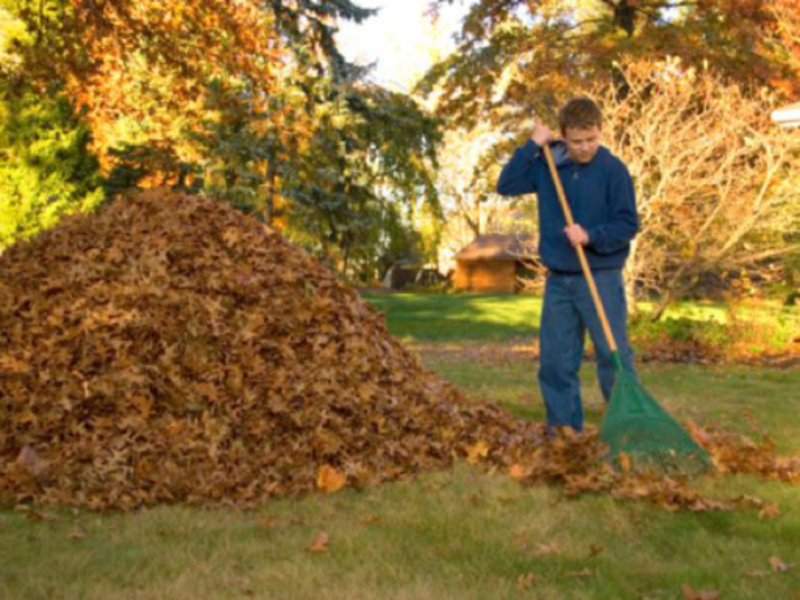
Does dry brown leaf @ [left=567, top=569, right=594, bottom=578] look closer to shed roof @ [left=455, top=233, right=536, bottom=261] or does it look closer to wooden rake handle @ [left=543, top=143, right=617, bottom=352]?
wooden rake handle @ [left=543, top=143, right=617, bottom=352]

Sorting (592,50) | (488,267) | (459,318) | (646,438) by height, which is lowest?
(459,318)

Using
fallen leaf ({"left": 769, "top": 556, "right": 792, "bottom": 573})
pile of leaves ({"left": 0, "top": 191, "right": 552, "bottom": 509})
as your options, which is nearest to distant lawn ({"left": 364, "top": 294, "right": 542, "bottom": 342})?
pile of leaves ({"left": 0, "top": 191, "right": 552, "bottom": 509})

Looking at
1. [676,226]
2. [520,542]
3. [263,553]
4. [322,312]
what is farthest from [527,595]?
[676,226]

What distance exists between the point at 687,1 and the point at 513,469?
15925mm

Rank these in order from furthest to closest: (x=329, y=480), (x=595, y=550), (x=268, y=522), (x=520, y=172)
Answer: (x=520, y=172) → (x=329, y=480) → (x=268, y=522) → (x=595, y=550)

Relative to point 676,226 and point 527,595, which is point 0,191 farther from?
point 527,595

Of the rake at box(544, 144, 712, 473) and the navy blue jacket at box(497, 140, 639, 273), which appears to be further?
the navy blue jacket at box(497, 140, 639, 273)

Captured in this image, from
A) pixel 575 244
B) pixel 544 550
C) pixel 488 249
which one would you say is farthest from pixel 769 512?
pixel 488 249

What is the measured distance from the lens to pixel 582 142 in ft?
17.8

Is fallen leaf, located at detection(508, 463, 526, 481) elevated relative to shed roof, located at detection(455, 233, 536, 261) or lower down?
lower down

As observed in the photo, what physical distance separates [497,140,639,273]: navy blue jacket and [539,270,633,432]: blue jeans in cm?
10

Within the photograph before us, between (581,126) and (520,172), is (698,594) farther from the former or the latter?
(520,172)

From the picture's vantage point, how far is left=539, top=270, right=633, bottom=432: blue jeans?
5500 millimetres

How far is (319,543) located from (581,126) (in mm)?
2701
